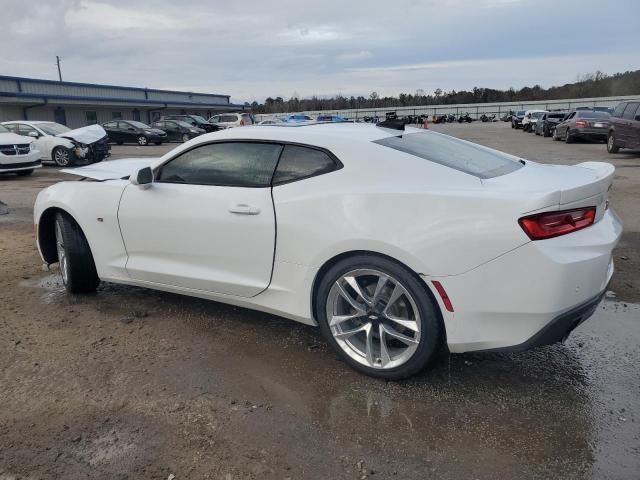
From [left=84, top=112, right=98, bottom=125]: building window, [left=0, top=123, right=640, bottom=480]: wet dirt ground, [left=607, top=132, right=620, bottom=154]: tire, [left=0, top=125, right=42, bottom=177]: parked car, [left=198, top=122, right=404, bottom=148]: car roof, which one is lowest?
[left=0, top=123, right=640, bottom=480]: wet dirt ground

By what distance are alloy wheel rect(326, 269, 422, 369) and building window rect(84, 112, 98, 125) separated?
4019cm

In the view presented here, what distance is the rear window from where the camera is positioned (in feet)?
10.4

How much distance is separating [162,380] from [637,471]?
2.58 metres

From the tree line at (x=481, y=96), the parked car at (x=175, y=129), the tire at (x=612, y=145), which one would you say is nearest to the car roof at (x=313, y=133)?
the tire at (x=612, y=145)

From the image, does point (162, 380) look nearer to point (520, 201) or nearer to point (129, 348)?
point (129, 348)

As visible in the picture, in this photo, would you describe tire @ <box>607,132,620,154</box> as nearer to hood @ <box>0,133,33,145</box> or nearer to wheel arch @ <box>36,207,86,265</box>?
wheel arch @ <box>36,207,86,265</box>

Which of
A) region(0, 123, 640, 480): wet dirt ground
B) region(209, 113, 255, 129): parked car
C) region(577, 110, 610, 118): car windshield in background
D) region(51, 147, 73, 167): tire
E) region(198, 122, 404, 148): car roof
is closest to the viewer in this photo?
region(0, 123, 640, 480): wet dirt ground

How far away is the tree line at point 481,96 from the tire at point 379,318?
80456mm

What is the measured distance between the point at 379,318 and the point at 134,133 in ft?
90.5

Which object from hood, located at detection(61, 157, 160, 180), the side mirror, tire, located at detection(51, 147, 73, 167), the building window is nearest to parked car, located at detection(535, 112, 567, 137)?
tire, located at detection(51, 147, 73, 167)

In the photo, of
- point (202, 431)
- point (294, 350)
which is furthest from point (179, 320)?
point (202, 431)

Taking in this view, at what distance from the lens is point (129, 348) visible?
145 inches

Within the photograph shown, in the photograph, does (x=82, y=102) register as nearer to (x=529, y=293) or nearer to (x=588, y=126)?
(x=588, y=126)

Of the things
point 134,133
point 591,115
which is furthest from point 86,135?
point 591,115
